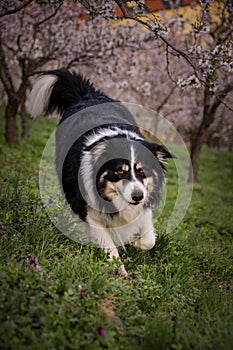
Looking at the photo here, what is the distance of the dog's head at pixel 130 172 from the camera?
131 inches

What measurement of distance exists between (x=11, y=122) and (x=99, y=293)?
6702 millimetres

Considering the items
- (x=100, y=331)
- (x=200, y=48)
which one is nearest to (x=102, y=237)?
(x=100, y=331)

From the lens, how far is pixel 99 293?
2.52 metres

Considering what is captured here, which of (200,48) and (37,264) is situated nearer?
(37,264)

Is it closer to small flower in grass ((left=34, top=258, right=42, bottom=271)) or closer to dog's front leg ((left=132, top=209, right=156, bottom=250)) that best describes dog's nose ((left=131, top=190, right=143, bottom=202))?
dog's front leg ((left=132, top=209, right=156, bottom=250))

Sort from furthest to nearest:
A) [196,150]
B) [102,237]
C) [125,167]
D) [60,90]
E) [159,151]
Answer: [196,150] < [60,90] < [159,151] < [102,237] < [125,167]

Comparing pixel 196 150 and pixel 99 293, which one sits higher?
pixel 196 150

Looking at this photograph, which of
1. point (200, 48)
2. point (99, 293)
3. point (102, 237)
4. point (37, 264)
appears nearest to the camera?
point (99, 293)

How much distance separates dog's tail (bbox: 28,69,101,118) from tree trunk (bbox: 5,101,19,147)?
9.66ft

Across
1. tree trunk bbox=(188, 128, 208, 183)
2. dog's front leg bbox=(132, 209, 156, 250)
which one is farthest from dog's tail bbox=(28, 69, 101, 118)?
tree trunk bbox=(188, 128, 208, 183)

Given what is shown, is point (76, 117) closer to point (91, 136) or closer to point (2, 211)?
point (91, 136)

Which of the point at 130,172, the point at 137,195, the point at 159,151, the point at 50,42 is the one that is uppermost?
the point at 50,42

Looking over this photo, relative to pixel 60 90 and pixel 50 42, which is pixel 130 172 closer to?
pixel 60 90

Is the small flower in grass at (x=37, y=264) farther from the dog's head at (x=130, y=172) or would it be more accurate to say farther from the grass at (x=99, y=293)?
the dog's head at (x=130, y=172)
